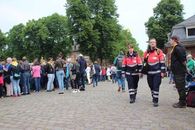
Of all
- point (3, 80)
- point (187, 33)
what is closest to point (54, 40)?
point (187, 33)

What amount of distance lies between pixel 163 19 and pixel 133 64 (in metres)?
58.4

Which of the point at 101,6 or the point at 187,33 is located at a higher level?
the point at 101,6

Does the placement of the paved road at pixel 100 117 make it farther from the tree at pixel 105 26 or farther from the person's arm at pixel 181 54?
the tree at pixel 105 26

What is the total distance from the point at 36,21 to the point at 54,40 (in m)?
5.16

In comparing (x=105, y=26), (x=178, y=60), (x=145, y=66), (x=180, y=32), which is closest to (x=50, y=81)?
(x=145, y=66)

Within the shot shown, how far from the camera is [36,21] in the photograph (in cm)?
7931

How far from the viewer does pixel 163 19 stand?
70375 mm

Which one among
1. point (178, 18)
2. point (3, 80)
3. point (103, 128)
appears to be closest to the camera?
point (103, 128)

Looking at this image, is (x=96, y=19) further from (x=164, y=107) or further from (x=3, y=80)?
(x=164, y=107)

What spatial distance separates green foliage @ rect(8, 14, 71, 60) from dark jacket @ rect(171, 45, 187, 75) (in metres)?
65.7

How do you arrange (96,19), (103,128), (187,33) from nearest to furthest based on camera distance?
(103,128)
(187,33)
(96,19)

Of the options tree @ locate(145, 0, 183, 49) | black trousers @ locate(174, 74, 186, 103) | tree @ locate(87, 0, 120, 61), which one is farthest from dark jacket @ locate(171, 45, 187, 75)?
tree @ locate(145, 0, 183, 49)

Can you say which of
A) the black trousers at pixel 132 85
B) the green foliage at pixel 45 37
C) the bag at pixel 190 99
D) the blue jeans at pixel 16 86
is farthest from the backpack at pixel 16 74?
the green foliage at pixel 45 37

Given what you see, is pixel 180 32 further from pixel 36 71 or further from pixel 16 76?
pixel 16 76
